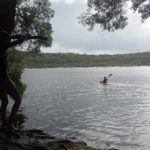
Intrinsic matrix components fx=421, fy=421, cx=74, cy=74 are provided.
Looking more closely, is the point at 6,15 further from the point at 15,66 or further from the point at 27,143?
the point at 15,66

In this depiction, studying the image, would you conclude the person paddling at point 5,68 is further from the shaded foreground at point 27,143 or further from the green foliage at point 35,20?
the green foliage at point 35,20

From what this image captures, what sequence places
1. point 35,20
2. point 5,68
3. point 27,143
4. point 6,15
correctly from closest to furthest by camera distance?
1. point 5,68
2. point 27,143
3. point 6,15
4. point 35,20

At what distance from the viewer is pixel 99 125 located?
37.9 metres

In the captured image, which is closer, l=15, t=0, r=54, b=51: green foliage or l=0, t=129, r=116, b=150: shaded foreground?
l=0, t=129, r=116, b=150: shaded foreground

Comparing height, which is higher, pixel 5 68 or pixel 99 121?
pixel 5 68

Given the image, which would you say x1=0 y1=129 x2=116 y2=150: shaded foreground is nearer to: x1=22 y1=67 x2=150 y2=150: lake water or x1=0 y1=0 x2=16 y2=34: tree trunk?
x1=0 y1=0 x2=16 y2=34: tree trunk

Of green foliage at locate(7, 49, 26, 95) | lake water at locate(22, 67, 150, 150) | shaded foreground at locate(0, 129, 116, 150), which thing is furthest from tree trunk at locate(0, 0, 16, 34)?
green foliage at locate(7, 49, 26, 95)

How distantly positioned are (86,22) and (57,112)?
1034 inches

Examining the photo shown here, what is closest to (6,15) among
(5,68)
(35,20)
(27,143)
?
(5,68)

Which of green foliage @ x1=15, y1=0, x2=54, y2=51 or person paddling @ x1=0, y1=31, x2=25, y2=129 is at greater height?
green foliage @ x1=15, y1=0, x2=54, y2=51

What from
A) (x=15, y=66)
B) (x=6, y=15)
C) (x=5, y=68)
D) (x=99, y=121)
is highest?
(x=15, y=66)

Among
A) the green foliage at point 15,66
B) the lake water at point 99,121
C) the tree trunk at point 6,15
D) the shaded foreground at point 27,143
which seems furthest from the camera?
the green foliage at point 15,66

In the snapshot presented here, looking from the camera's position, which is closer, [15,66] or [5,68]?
[5,68]

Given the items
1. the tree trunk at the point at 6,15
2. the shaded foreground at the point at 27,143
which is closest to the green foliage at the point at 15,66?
the shaded foreground at the point at 27,143
